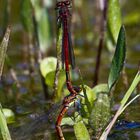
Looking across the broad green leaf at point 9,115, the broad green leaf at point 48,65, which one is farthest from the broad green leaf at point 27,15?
the broad green leaf at point 9,115

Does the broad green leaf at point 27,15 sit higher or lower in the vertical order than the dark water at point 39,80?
higher

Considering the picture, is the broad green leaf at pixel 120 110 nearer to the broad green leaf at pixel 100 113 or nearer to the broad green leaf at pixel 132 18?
the broad green leaf at pixel 100 113

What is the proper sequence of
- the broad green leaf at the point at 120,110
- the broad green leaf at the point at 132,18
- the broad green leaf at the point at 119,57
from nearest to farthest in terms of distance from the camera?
the broad green leaf at the point at 120,110 → the broad green leaf at the point at 119,57 → the broad green leaf at the point at 132,18

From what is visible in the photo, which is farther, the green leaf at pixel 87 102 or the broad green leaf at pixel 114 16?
the broad green leaf at pixel 114 16

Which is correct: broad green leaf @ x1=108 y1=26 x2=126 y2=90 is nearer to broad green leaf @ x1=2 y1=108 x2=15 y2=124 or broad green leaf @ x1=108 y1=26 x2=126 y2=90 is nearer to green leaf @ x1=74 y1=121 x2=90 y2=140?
green leaf @ x1=74 y1=121 x2=90 y2=140

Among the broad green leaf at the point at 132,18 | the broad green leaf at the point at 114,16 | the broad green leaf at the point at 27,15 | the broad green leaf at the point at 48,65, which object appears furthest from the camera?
the broad green leaf at the point at 132,18

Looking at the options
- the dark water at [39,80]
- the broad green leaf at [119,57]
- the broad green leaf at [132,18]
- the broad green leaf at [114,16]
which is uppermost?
the broad green leaf at [114,16]

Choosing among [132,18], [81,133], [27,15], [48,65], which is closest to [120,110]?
[81,133]
